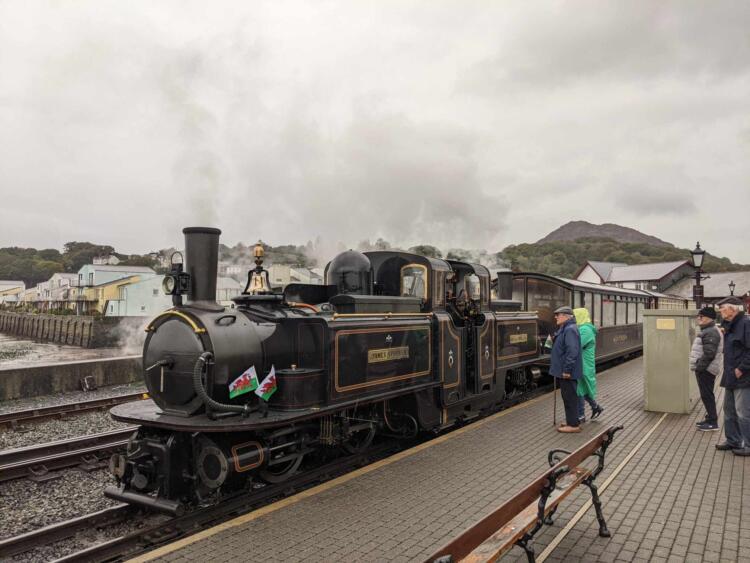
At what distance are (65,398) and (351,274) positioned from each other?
27.3 feet

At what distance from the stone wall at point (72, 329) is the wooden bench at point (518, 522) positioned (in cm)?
3777

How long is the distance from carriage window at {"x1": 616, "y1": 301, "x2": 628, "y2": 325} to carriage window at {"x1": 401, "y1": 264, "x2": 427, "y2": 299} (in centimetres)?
1388

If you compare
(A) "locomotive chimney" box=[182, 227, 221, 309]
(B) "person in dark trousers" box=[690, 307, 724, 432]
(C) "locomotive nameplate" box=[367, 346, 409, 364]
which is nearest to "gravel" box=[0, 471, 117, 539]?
(A) "locomotive chimney" box=[182, 227, 221, 309]

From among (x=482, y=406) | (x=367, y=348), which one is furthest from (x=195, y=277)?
(x=482, y=406)

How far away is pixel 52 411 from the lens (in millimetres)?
9867

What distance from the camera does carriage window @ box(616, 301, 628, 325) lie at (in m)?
19.6

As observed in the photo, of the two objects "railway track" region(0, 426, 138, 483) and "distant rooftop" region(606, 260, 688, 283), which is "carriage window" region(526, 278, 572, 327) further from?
"distant rooftop" region(606, 260, 688, 283)

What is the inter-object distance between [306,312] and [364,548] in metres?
2.88

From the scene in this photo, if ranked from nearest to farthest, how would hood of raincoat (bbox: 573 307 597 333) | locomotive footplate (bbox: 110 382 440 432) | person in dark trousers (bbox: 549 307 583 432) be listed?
locomotive footplate (bbox: 110 382 440 432) → person in dark trousers (bbox: 549 307 583 432) → hood of raincoat (bbox: 573 307 597 333)

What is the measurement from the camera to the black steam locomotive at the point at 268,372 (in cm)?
518

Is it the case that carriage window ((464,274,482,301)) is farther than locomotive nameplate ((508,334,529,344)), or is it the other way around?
locomotive nameplate ((508,334,529,344))

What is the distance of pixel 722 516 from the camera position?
15.4 ft

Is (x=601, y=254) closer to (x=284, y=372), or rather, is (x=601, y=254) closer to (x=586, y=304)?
(x=586, y=304)

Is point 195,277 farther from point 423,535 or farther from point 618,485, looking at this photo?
point 618,485
